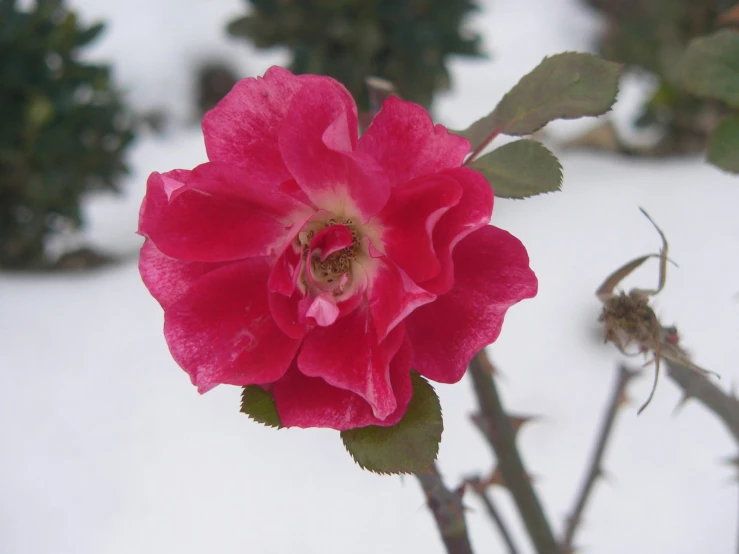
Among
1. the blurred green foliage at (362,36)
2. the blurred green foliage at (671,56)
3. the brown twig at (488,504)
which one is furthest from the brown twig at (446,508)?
the blurred green foliage at (671,56)

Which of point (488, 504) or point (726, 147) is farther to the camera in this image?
point (488, 504)

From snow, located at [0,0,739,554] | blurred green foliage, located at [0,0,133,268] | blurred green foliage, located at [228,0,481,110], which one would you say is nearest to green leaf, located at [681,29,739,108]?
snow, located at [0,0,739,554]

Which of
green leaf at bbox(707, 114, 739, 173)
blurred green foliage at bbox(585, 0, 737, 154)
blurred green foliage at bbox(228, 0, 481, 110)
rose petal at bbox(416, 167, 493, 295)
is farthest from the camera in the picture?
blurred green foliage at bbox(585, 0, 737, 154)

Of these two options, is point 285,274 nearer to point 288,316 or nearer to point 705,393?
point 288,316

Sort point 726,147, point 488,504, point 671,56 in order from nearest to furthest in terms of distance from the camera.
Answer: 1. point 726,147
2. point 488,504
3. point 671,56

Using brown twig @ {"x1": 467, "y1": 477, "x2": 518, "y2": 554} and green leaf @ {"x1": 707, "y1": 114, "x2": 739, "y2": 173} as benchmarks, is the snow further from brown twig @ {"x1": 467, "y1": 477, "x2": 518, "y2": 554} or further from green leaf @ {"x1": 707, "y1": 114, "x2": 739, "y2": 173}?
green leaf @ {"x1": 707, "y1": 114, "x2": 739, "y2": 173}

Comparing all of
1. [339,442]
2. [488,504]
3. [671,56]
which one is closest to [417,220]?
[488,504]
